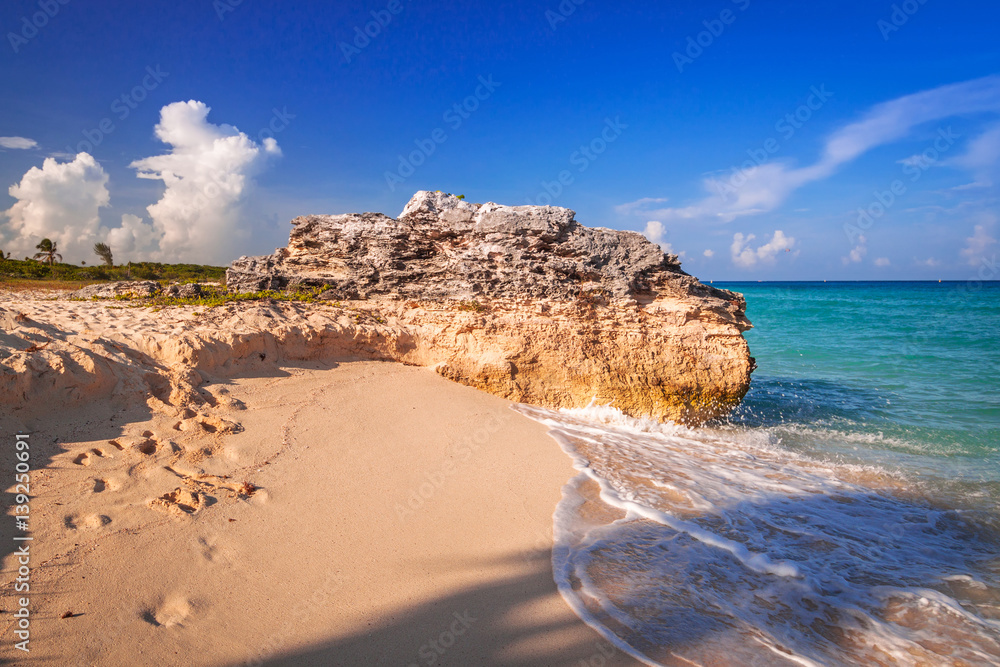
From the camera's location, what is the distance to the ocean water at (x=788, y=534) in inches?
117

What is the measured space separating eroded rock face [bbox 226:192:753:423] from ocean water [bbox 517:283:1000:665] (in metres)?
0.63

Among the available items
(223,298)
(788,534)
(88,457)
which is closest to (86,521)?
(88,457)

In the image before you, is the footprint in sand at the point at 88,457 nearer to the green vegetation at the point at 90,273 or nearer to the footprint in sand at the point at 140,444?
the footprint in sand at the point at 140,444

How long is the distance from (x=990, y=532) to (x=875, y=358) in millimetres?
12267

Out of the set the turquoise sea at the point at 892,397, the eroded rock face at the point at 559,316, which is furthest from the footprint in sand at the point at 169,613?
the turquoise sea at the point at 892,397

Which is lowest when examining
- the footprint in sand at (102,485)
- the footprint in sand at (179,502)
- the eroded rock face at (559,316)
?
the footprint in sand at (179,502)

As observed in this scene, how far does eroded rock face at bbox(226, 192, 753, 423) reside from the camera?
750 centimetres

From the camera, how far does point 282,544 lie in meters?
3.30

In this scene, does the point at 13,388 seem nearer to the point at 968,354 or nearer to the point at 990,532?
the point at 990,532

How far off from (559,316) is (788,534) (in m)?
4.29

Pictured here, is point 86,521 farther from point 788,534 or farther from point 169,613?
point 788,534

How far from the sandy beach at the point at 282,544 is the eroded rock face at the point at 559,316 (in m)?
2.32

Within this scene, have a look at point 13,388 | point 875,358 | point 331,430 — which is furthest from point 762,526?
point 875,358

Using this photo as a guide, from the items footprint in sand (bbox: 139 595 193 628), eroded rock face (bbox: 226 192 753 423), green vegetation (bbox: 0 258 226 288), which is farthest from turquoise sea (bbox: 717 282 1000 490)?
green vegetation (bbox: 0 258 226 288)
